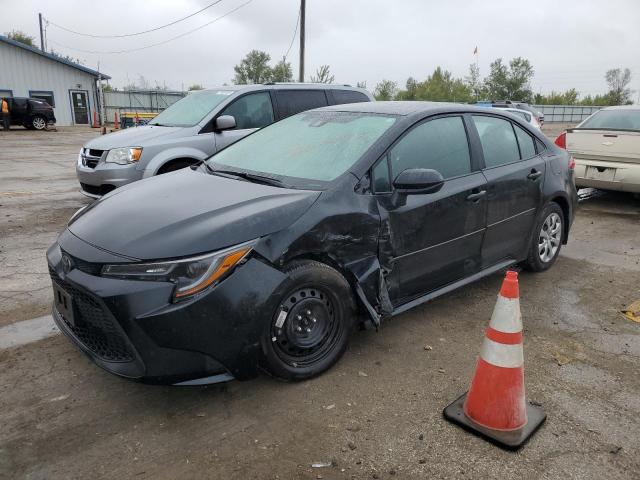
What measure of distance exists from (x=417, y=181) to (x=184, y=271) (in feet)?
4.91

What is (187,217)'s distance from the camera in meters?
2.71

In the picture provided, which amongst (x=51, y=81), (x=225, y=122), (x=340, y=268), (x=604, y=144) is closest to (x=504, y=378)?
(x=340, y=268)

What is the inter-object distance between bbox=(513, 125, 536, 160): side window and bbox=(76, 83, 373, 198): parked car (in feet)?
11.8

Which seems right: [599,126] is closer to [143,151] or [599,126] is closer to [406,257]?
[406,257]

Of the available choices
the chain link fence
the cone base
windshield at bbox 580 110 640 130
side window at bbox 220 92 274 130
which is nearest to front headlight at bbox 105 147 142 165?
side window at bbox 220 92 274 130

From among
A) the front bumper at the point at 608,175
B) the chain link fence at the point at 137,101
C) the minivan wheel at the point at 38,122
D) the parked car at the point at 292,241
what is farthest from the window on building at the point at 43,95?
the parked car at the point at 292,241

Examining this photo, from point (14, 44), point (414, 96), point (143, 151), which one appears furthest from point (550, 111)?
point (143, 151)

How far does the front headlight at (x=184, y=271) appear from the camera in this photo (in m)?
2.42

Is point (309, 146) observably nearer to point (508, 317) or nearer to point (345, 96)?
point (508, 317)

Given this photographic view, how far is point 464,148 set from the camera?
3793 mm

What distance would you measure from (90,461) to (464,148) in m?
3.14

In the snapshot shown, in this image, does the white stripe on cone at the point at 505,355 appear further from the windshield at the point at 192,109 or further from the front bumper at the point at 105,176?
the windshield at the point at 192,109

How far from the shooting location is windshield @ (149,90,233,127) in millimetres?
6875

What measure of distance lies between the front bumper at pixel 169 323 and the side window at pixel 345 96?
18.6 feet
